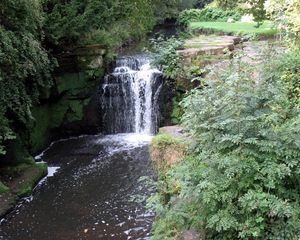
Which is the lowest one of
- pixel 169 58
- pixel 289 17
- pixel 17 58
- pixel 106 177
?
pixel 106 177

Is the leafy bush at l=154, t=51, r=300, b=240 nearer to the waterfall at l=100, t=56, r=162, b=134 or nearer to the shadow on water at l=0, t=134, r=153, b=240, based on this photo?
the shadow on water at l=0, t=134, r=153, b=240

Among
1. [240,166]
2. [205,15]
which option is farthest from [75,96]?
[205,15]

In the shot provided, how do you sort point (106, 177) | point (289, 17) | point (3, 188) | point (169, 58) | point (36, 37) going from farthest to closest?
point (169, 58) → point (36, 37) → point (106, 177) → point (3, 188) → point (289, 17)

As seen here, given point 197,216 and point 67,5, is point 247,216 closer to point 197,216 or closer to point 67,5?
point 197,216

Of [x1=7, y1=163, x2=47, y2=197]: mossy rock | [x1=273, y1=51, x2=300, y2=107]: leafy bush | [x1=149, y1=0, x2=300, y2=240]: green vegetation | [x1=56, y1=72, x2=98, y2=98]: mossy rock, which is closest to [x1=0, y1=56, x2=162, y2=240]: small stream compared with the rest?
[x1=7, y1=163, x2=47, y2=197]: mossy rock

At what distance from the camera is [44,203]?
927 cm

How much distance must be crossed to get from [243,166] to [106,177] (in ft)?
21.3

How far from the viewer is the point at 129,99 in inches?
569

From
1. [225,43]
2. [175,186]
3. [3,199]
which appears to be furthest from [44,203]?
[225,43]

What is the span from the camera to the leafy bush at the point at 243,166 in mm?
4203

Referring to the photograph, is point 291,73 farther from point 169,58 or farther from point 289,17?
point 169,58

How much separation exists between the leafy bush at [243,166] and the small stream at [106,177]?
3118 mm

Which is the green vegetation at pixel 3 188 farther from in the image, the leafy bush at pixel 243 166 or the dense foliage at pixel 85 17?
the leafy bush at pixel 243 166

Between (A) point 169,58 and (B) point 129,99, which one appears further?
(B) point 129,99
